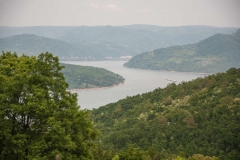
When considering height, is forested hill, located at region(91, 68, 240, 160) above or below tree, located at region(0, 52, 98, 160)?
below

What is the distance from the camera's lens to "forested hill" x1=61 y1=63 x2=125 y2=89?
10375cm

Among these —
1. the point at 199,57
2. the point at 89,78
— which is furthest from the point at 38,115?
the point at 199,57

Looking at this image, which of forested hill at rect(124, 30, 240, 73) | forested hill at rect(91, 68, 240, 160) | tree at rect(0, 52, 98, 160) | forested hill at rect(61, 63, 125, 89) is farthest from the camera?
forested hill at rect(124, 30, 240, 73)

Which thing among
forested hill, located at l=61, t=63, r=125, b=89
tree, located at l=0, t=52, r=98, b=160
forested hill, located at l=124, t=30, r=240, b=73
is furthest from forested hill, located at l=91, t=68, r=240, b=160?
forested hill, located at l=124, t=30, r=240, b=73

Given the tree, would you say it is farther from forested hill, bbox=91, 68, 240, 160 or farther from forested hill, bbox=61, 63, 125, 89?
forested hill, bbox=61, 63, 125, 89

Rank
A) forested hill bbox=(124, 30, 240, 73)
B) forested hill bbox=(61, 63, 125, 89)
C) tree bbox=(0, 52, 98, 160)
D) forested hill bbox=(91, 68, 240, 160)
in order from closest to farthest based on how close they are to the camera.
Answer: tree bbox=(0, 52, 98, 160), forested hill bbox=(91, 68, 240, 160), forested hill bbox=(61, 63, 125, 89), forested hill bbox=(124, 30, 240, 73)

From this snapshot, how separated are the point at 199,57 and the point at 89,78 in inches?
3183

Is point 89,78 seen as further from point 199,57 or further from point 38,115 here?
point 38,115

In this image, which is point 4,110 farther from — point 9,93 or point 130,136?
point 130,136

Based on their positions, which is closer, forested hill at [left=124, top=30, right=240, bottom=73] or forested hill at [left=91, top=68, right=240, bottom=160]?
forested hill at [left=91, top=68, right=240, bottom=160]

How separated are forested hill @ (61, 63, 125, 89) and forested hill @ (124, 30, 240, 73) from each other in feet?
172

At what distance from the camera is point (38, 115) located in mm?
9438

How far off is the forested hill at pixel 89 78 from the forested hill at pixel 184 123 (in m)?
61.8

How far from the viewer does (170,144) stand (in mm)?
24484
